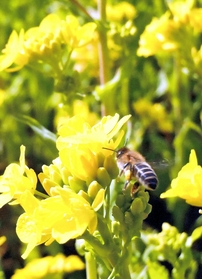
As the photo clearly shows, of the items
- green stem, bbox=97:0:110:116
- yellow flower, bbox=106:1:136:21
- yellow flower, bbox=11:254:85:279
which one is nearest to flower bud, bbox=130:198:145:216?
yellow flower, bbox=11:254:85:279

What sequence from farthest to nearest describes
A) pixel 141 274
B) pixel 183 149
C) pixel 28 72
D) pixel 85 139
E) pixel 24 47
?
pixel 28 72
pixel 183 149
pixel 24 47
pixel 141 274
pixel 85 139

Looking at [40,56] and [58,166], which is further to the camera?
[40,56]

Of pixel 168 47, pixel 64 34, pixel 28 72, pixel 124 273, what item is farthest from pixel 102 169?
pixel 28 72

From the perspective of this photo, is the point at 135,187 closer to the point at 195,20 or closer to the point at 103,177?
the point at 103,177

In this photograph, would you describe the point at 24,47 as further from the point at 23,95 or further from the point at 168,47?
the point at 23,95

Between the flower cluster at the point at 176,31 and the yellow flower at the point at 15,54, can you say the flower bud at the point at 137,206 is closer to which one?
the yellow flower at the point at 15,54
